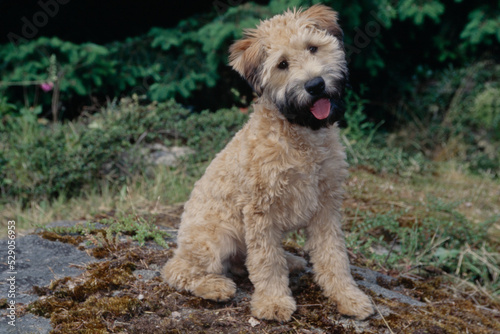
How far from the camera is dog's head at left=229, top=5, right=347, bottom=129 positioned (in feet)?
9.12

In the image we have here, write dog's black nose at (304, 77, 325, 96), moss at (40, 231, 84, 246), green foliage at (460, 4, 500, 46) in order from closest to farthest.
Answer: dog's black nose at (304, 77, 325, 96), moss at (40, 231, 84, 246), green foliage at (460, 4, 500, 46)

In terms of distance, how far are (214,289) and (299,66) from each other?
1.54 meters

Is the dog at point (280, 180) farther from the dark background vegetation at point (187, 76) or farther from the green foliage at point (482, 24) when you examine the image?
the green foliage at point (482, 24)

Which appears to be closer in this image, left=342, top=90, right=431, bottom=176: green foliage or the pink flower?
left=342, top=90, right=431, bottom=176: green foliage

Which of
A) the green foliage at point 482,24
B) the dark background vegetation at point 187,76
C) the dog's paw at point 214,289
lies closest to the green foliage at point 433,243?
the dog's paw at point 214,289

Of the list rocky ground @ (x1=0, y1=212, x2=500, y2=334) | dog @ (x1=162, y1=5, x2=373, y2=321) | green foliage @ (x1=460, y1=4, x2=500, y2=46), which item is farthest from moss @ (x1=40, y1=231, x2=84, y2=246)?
green foliage @ (x1=460, y1=4, x2=500, y2=46)

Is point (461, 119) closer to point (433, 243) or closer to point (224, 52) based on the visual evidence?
point (433, 243)

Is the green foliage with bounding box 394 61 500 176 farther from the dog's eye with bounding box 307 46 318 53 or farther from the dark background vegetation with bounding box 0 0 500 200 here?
the dog's eye with bounding box 307 46 318 53

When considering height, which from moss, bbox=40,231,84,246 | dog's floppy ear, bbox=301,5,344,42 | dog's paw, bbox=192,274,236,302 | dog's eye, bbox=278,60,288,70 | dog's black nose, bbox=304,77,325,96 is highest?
dog's floppy ear, bbox=301,5,344,42

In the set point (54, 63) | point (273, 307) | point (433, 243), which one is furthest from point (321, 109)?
point (54, 63)

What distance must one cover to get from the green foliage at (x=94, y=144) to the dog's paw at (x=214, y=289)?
10.4ft

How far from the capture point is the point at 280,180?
2914mm

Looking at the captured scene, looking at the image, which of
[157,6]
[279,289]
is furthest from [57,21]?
[279,289]

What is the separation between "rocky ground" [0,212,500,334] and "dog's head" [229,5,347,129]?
1.27 m
